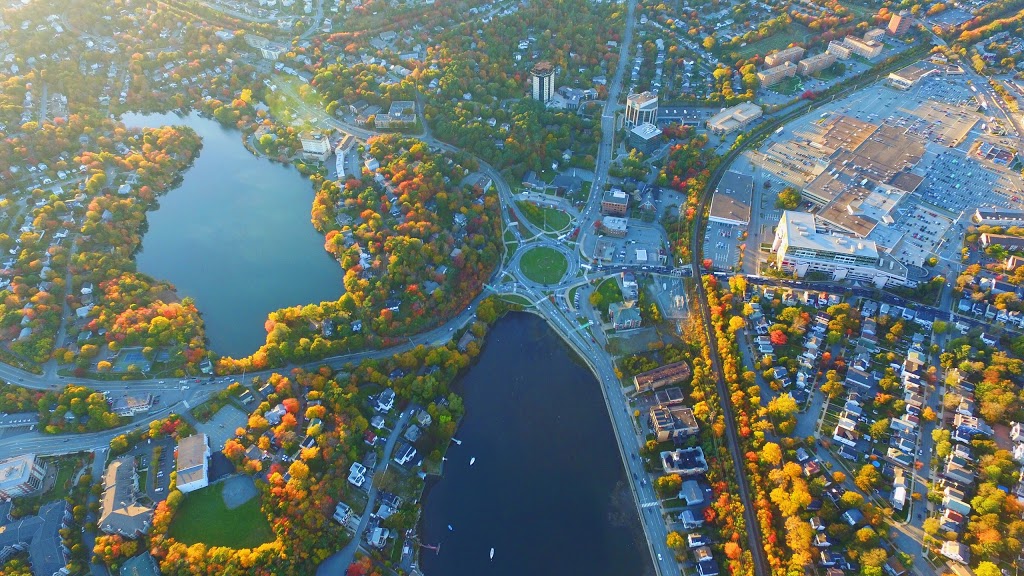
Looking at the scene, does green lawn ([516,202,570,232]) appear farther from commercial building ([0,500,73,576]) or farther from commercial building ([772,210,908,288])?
commercial building ([0,500,73,576])

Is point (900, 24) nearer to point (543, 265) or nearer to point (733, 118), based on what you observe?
point (733, 118)

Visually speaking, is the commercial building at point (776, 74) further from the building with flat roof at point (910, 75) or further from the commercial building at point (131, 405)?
the commercial building at point (131, 405)

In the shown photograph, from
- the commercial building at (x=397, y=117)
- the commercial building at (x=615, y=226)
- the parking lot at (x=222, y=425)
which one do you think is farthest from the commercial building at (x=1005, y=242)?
the parking lot at (x=222, y=425)

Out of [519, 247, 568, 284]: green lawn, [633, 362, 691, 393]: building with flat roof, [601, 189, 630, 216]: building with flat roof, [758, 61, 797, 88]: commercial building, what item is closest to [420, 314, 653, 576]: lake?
[633, 362, 691, 393]: building with flat roof

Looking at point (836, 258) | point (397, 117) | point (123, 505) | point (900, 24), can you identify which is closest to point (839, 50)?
point (900, 24)

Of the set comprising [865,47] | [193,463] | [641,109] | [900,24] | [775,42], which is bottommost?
[193,463]

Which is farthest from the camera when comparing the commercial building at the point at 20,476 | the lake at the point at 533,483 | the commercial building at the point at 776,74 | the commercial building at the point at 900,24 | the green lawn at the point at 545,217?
the commercial building at the point at 900,24
